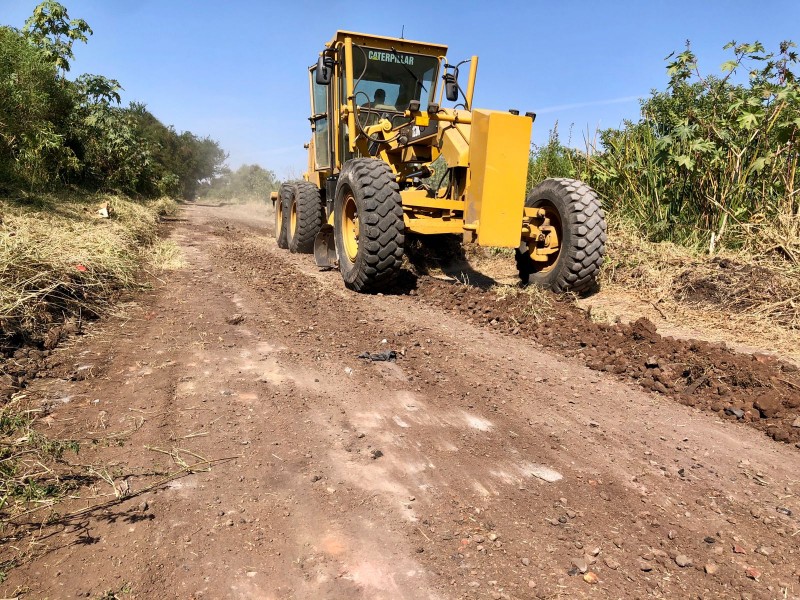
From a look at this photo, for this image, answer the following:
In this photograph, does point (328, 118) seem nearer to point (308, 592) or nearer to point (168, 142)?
point (308, 592)

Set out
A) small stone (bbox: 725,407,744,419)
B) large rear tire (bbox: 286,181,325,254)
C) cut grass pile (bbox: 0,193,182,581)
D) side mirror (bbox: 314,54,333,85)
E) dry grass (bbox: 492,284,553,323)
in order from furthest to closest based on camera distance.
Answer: large rear tire (bbox: 286,181,325,254) → side mirror (bbox: 314,54,333,85) → dry grass (bbox: 492,284,553,323) → small stone (bbox: 725,407,744,419) → cut grass pile (bbox: 0,193,182,581)

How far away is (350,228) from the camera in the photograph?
264 inches

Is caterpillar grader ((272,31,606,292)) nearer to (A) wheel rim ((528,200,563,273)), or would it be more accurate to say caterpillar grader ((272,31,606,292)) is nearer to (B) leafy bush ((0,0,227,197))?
(A) wheel rim ((528,200,563,273))

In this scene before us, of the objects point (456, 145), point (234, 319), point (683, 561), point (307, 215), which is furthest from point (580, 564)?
point (307, 215)

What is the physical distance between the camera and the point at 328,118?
7977 mm

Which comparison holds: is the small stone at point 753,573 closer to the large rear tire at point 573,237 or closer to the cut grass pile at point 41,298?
the cut grass pile at point 41,298

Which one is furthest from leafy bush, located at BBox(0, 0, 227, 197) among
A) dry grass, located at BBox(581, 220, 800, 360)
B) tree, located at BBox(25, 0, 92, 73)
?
dry grass, located at BBox(581, 220, 800, 360)

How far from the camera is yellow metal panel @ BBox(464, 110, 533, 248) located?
17.3 feet

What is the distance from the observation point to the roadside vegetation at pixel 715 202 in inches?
208

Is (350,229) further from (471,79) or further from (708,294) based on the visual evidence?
(708,294)

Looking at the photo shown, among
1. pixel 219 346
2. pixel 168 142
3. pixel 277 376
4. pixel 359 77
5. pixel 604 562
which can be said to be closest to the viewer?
pixel 604 562

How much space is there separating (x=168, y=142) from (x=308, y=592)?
1205 inches

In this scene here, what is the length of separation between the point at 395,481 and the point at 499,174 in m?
3.71

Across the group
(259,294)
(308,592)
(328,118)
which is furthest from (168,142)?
(308,592)
